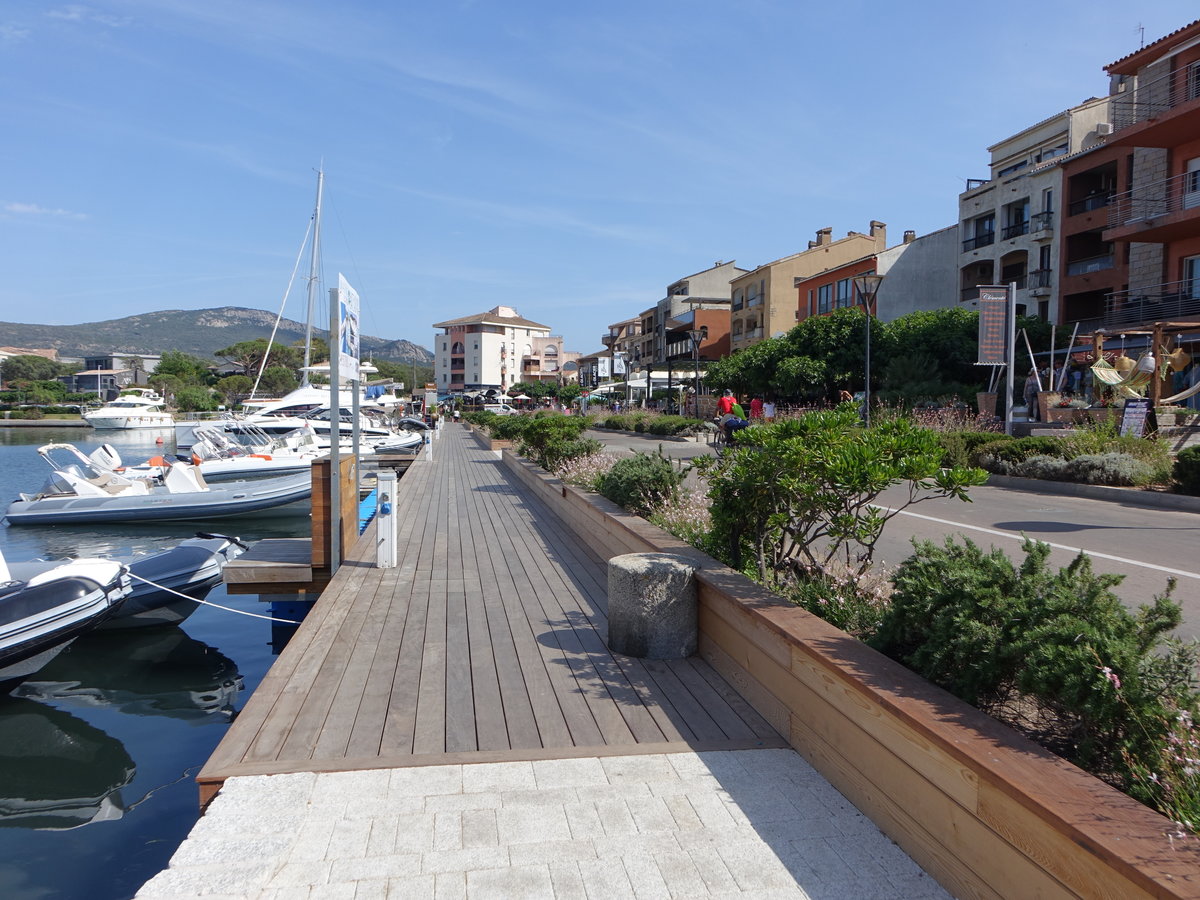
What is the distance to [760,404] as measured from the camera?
3978cm

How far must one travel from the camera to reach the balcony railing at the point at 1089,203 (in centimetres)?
3353

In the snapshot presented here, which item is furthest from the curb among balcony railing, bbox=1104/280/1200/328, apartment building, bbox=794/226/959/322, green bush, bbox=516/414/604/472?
apartment building, bbox=794/226/959/322

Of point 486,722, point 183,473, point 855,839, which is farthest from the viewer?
point 183,473

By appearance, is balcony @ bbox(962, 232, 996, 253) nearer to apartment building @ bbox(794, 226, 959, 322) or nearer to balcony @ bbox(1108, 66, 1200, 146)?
apartment building @ bbox(794, 226, 959, 322)

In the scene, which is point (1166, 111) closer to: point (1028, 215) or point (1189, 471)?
point (1028, 215)

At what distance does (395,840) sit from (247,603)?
436 inches

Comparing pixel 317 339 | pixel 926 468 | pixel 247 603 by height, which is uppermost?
pixel 317 339

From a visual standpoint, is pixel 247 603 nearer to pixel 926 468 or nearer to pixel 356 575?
pixel 356 575

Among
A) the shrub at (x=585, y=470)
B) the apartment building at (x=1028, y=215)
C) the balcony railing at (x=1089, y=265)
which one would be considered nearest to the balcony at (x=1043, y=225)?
the apartment building at (x=1028, y=215)

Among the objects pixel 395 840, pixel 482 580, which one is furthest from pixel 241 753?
pixel 482 580

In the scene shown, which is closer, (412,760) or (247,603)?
(412,760)

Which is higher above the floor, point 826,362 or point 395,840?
point 826,362

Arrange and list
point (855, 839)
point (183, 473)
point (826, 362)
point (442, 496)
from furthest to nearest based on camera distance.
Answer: point (826, 362)
point (183, 473)
point (442, 496)
point (855, 839)

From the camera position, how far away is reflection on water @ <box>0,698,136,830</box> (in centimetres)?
636
